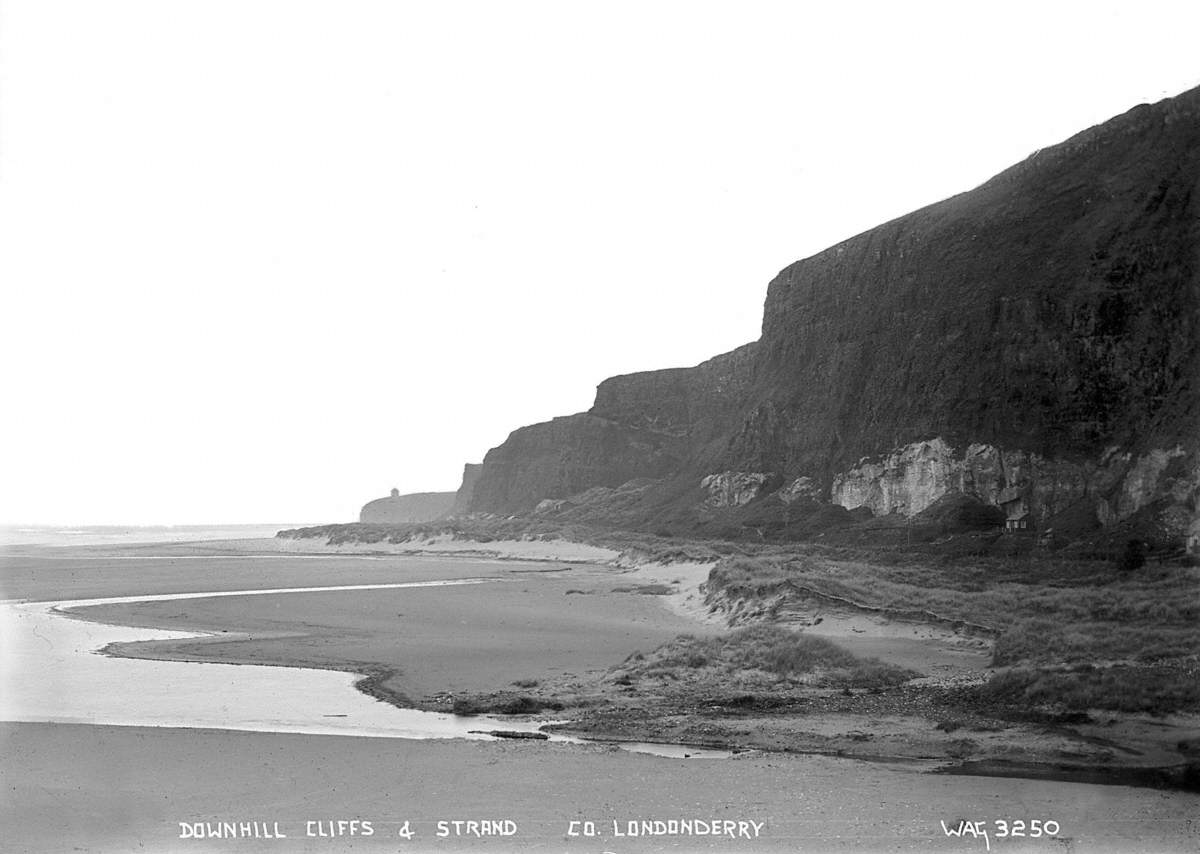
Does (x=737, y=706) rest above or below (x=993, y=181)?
below

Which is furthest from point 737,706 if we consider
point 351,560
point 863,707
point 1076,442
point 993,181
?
point 351,560

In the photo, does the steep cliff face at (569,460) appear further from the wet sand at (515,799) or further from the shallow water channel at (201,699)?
the wet sand at (515,799)

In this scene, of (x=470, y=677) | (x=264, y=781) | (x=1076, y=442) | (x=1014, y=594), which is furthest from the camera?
(x=1076, y=442)

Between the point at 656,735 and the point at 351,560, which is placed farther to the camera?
the point at 351,560

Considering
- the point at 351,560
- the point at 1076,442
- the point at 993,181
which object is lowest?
the point at 351,560

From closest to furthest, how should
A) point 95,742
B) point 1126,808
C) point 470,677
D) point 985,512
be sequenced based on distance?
point 1126,808 < point 95,742 < point 470,677 < point 985,512

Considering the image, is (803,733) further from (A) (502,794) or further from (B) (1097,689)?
(A) (502,794)

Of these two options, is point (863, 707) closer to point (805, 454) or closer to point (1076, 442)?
point (1076, 442)
